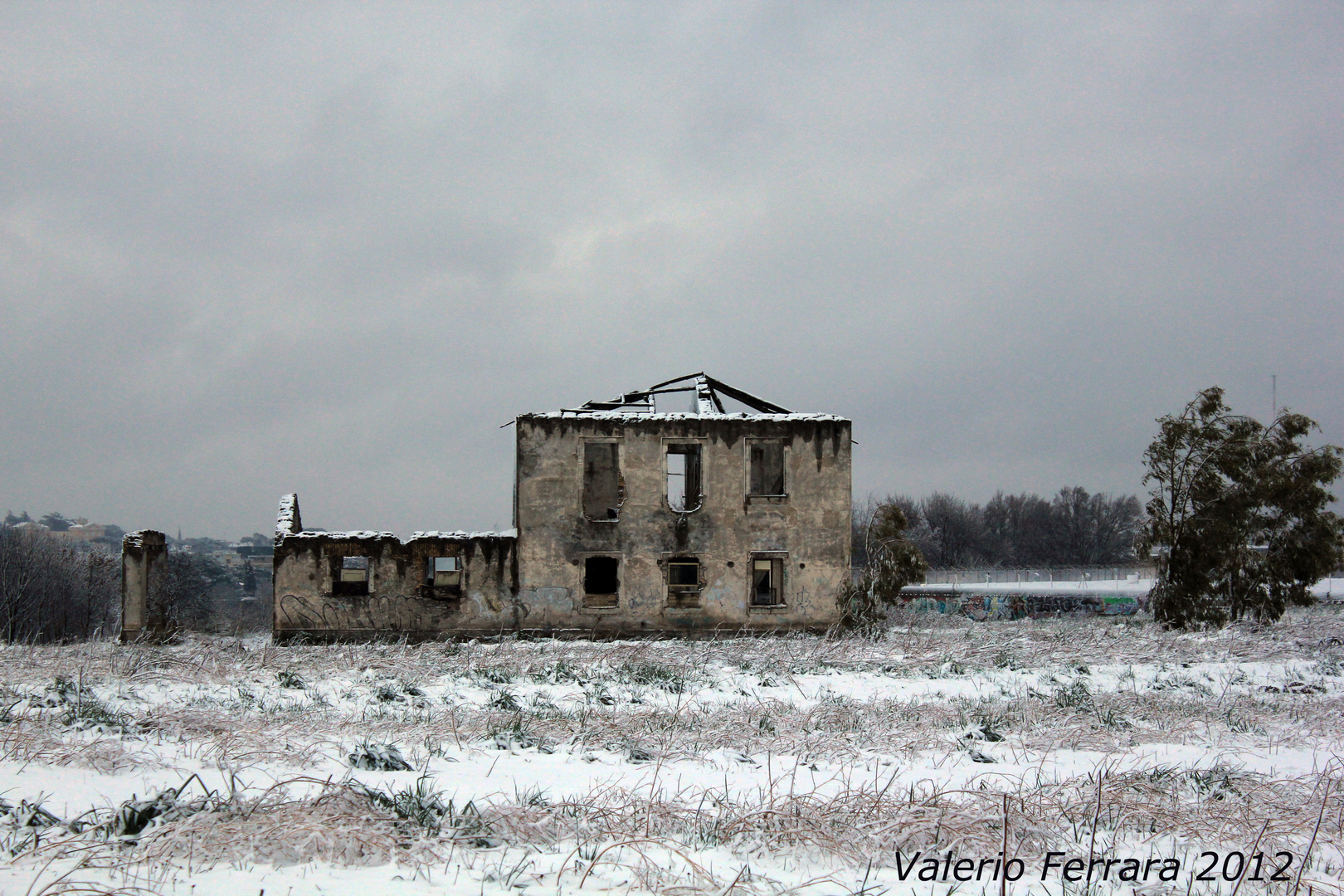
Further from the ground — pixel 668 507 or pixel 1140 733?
pixel 668 507

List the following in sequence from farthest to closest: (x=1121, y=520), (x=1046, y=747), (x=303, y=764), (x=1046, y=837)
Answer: (x=1121, y=520) < (x=1046, y=747) < (x=303, y=764) < (x=1046, y=837)

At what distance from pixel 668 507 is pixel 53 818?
17.5 meters

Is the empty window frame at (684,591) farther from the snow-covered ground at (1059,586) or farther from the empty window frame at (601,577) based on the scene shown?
the snow-covered ground at (1059,586)

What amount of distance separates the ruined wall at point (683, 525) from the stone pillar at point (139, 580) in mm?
8092

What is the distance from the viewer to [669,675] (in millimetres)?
12547

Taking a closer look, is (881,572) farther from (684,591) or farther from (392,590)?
(392,590)

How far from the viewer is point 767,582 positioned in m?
33.9

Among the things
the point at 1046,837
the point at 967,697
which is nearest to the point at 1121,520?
the point at 967,697

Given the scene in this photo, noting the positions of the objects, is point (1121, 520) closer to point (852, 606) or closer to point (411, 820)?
point (852, 606)

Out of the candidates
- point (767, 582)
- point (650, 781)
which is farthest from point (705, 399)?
point (650, 781)

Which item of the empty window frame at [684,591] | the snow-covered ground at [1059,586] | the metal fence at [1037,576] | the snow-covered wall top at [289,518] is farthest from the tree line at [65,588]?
the metal fence at [1037,576]

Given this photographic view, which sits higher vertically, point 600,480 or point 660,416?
point 660,416

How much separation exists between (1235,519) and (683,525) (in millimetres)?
14556

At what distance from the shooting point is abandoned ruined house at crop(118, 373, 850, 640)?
2036 cm
